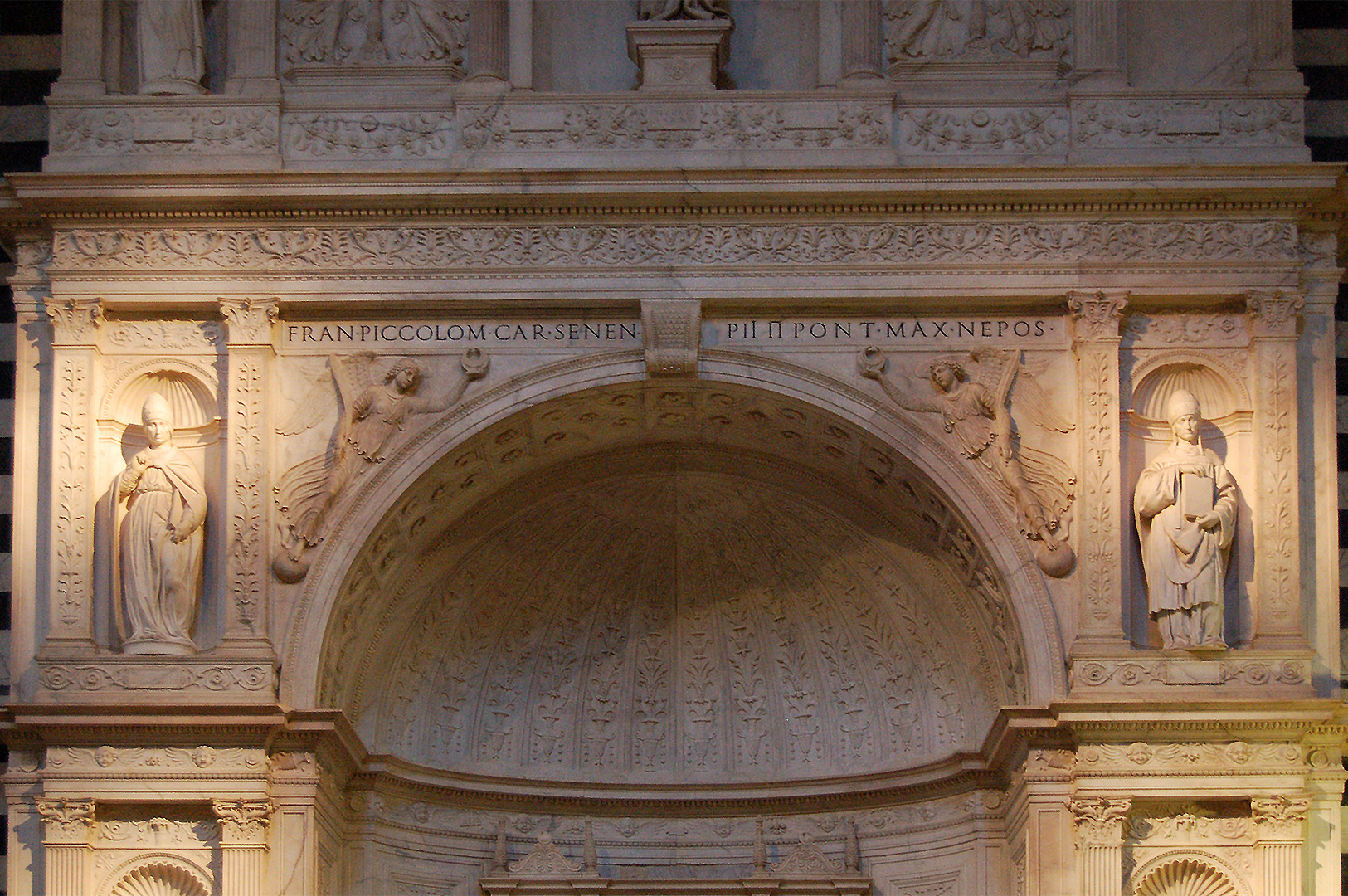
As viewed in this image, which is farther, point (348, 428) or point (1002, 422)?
point (348, 428)

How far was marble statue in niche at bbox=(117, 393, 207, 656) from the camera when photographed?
2116 cm

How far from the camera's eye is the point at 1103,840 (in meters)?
20.5

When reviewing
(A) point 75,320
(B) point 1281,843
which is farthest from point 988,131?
(A) point 75,320

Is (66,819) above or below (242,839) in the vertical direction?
above

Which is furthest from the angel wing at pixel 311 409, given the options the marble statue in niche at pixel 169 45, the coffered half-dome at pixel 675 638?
the marble statue in niche at pixel 169 45

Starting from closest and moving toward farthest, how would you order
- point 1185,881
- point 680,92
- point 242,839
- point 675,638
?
point 242,839
point 1185,881
point 680,92
point 675,638

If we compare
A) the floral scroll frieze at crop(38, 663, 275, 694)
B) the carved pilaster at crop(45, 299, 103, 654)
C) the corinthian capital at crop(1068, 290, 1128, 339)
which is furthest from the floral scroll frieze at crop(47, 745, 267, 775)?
the corinthian capital at crop(1068, 290, 1128, 339)

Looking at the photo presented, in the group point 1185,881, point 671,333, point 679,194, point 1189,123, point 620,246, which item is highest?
point 1189,123

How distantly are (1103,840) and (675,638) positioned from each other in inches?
254

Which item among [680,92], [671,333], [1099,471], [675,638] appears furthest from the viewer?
[675,638]

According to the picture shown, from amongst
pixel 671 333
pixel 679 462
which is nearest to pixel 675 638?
pixel 679 462

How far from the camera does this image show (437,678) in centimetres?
2427

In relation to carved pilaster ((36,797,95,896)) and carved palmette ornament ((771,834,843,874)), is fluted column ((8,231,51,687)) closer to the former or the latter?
carved pilaster ((36,797,95,896))

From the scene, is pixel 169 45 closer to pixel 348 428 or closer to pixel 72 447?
Result: pixel 72 447
